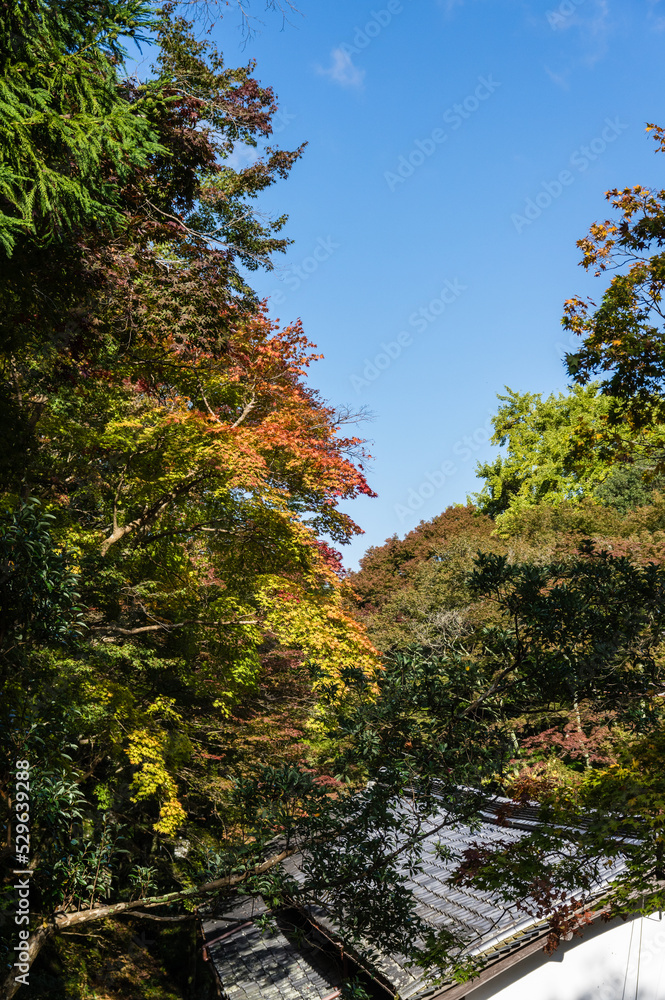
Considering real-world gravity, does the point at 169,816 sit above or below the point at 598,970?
above

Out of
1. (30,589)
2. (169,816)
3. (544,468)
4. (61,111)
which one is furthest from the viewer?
(544,468)

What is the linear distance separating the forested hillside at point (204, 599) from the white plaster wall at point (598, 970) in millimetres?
783

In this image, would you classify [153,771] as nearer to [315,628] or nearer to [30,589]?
[315,628]

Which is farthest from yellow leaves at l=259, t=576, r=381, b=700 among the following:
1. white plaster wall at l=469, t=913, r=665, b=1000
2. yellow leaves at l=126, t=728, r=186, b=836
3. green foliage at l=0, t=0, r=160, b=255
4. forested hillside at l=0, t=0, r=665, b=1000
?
green foliage at l=0, t=0, r=160, b=255

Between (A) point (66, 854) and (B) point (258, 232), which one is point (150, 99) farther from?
(A) point (66, 854)

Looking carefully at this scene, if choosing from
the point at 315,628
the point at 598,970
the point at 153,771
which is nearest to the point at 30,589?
the point at 315,628

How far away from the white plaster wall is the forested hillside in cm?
78

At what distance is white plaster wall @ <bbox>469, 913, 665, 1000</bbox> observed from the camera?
623cm

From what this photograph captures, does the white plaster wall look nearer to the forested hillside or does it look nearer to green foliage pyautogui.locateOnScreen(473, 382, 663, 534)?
the forested hillside

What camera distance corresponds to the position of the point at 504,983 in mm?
6164

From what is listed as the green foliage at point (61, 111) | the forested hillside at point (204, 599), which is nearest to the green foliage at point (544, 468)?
the forested hillside at point (204, 599)

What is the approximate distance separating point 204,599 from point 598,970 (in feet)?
24.0

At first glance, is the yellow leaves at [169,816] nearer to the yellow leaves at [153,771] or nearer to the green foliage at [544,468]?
the yellow leaves at [153,771]

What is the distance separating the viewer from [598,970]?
6668mm
